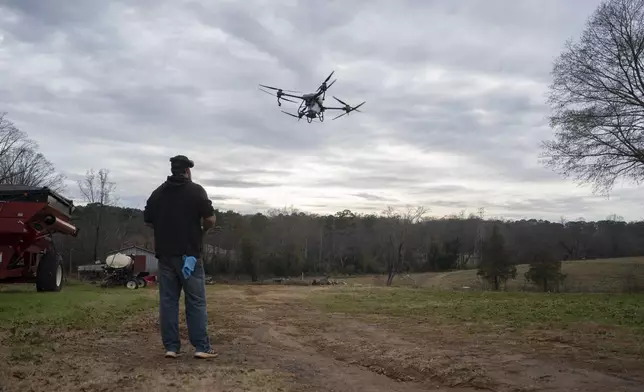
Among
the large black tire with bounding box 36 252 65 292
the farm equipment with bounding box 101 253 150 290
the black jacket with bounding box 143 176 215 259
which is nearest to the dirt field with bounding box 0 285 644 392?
the black jacket with bounding box 143 176 215 259

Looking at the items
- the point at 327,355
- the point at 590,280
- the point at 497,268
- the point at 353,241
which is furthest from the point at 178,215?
the point at 353,241

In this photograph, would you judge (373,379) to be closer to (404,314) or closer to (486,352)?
(486,352)

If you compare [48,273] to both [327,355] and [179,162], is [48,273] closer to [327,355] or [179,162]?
[179,162]

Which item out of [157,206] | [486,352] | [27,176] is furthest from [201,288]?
[27,176]

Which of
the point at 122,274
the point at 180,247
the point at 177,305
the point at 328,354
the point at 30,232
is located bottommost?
the point at 122,274

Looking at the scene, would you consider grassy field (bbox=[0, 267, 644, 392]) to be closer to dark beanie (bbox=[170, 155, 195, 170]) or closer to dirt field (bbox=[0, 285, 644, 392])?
dirt field (bbox=[0, 285, 644, 392])

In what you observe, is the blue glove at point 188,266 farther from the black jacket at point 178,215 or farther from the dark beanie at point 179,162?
the dark beanie at point 179,162
